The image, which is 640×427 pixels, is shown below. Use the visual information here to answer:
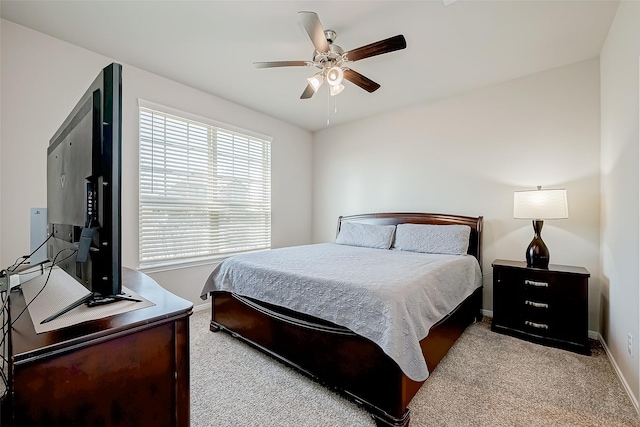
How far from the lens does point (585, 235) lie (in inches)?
106

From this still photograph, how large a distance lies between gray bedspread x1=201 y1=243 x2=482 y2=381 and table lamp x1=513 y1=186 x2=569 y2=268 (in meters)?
0.55

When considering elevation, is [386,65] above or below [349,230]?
above

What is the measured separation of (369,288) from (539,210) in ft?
6.57

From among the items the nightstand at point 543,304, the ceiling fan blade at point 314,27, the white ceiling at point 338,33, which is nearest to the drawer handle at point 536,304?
the nightstand at point 543,304

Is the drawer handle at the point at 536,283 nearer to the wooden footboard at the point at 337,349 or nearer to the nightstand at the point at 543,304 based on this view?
the nightstand at the point at 543,304

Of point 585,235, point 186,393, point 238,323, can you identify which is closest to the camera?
point 186,393

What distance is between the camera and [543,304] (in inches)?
98.2

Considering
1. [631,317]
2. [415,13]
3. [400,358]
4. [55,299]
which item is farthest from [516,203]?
[55,299]

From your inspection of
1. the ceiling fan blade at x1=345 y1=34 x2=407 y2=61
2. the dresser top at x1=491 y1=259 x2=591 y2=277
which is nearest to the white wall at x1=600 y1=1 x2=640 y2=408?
the dresser top at x1=491 y1=259 x2=591 y2=277

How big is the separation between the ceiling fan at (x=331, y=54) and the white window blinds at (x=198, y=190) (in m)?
1.53

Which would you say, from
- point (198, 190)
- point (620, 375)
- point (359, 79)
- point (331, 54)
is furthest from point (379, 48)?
point (620, 375)

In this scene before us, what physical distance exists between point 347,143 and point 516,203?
8.46ft

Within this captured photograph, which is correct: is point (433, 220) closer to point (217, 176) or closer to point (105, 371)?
point (217, 176)

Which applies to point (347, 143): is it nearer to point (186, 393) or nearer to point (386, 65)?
point (386, 65)
